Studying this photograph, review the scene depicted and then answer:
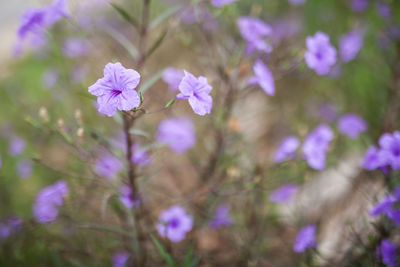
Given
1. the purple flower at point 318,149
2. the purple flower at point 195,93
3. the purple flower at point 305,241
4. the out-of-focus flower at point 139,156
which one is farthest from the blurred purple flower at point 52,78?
the purple flower at point 305,241

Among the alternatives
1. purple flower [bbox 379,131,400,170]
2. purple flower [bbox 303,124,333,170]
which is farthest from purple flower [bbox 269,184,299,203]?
purple flower [bbox 379,131,400,170]

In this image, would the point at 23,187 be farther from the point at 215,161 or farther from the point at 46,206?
the point at 215,161

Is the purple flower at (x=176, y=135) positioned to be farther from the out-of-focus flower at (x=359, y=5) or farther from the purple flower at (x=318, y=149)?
the out-of-focus flower at (x=359, y=5)

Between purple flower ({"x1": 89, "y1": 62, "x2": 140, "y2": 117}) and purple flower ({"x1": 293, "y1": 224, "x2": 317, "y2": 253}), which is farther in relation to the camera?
purple flower ({"x1": 293, "y1": 224, "x2": 317, "y2": 253})

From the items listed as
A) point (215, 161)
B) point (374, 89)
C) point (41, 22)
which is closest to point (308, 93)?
point (374, 89)

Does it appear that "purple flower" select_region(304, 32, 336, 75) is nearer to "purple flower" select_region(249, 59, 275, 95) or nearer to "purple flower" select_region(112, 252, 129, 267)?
"purple flower" select_region(249, 59, 275, 95)

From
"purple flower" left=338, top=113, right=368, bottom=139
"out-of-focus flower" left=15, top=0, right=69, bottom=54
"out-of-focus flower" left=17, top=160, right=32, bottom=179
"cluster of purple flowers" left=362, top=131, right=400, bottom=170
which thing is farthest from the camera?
"out-of-focus flower" left=17, top=160, right=32, bottom=179

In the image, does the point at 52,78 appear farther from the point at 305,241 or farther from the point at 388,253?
the point at 388,253
